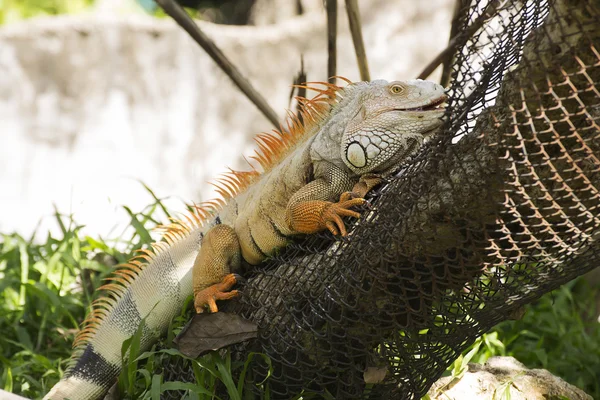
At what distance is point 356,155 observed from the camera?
320 centimetres

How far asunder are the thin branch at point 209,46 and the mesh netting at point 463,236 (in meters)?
1.78

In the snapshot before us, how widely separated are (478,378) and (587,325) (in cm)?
166

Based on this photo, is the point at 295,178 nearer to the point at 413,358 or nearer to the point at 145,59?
the point at 413,358

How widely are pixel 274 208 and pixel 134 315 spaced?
105 centimetres

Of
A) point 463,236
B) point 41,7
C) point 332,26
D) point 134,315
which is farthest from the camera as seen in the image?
point 41,7

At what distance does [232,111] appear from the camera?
1045 centimetres

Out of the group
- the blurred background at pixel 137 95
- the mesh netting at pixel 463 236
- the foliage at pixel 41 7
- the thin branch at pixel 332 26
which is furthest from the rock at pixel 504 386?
the foliage at pixel 41 7

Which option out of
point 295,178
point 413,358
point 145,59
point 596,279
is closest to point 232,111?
point 145,59

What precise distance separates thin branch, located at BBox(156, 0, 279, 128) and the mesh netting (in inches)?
70.0

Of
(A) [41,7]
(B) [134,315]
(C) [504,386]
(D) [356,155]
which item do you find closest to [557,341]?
(C) [504,386]

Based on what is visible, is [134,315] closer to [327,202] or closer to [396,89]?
[327,202]

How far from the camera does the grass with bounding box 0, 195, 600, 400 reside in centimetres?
378

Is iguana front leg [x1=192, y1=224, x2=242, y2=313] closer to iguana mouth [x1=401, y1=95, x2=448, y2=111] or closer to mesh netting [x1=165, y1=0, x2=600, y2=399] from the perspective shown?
mesh netting [x1=165, y1=0, x2=600, y2=399]

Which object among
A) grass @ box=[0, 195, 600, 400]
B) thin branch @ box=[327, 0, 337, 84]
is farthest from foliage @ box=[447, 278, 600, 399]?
thin branch @ box=[327, 0, 337, 84]
